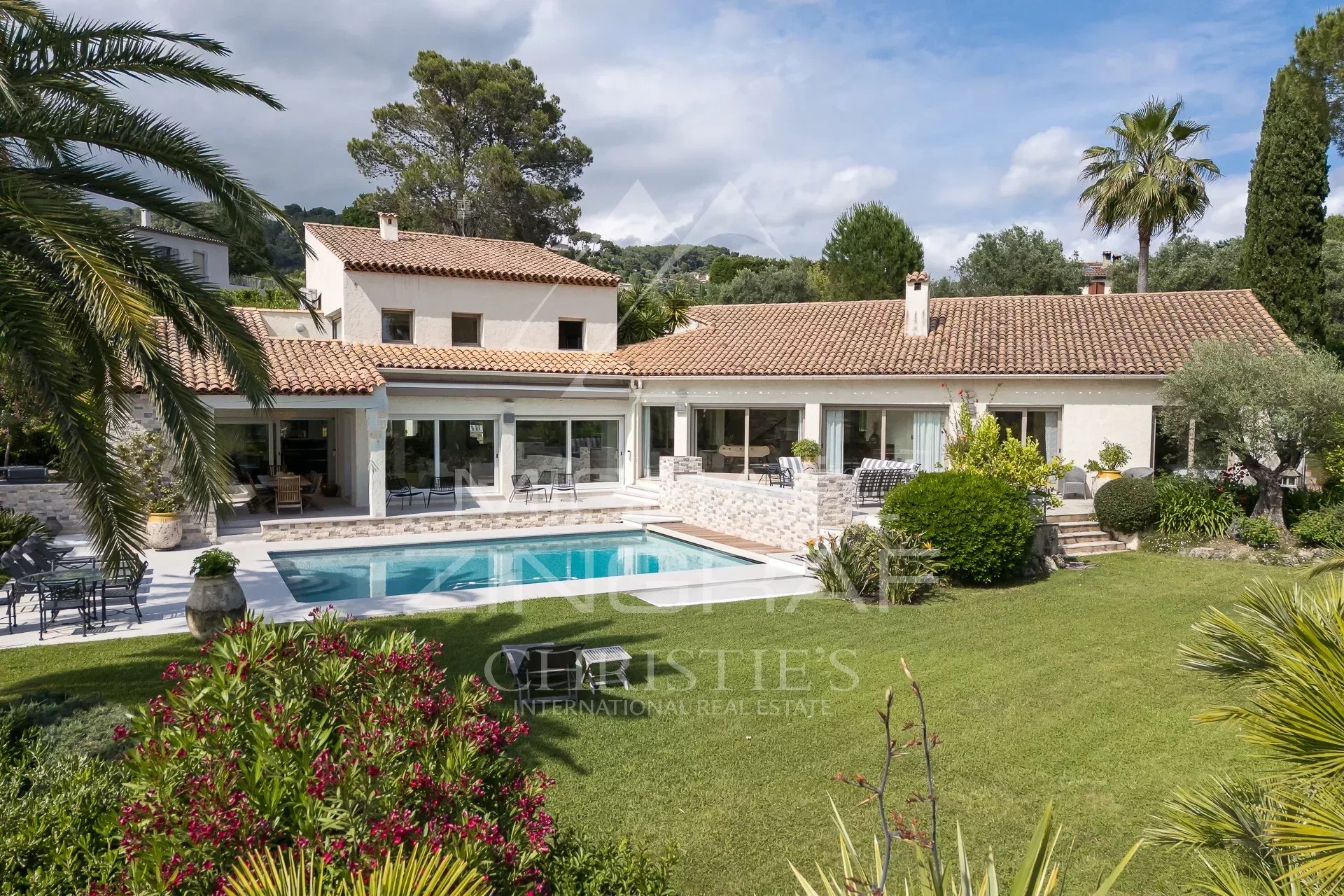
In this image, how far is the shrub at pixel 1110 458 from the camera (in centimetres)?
2292

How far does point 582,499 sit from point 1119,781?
817 inches

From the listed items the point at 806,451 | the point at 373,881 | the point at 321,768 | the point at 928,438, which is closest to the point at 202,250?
the point at 806,451

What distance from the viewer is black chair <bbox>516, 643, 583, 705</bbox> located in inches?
391

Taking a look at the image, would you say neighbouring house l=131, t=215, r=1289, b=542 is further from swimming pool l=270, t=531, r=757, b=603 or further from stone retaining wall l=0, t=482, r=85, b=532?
stone retaining wall l=0, t=482, r=85, b=532

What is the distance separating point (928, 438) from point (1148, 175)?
54.2 ft

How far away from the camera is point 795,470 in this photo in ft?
82.9

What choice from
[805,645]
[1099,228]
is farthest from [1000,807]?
[1099,228]

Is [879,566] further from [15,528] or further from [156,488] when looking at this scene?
[15,528]

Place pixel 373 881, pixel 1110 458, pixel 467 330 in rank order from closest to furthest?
1. pixel 373 881
2. pixel 1110 458
3. pixel 467 330

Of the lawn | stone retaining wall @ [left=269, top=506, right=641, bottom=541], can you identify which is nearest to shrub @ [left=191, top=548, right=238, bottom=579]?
the lawn

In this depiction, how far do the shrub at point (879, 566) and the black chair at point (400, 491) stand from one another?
1328 cm

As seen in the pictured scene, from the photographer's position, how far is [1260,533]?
18.7m

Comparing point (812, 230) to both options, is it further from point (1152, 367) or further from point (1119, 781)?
point (1119, 781)

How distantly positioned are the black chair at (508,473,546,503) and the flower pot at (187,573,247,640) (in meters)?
14.3
